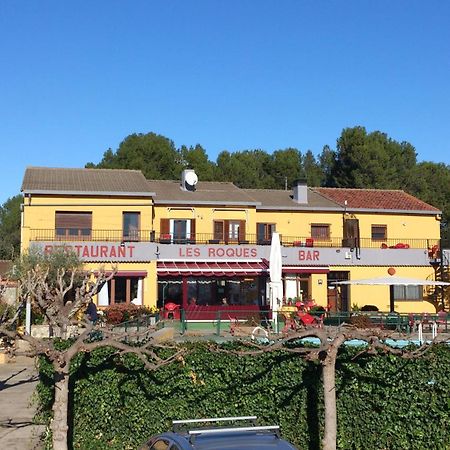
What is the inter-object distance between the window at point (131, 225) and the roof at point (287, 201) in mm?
7330

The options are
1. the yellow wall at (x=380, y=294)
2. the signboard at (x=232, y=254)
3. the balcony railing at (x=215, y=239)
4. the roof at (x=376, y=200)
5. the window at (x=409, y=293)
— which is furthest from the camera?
the roof at (x=376, y=200)

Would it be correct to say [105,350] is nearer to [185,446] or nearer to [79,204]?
[185,446]

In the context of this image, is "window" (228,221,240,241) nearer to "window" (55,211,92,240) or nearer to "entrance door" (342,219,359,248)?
"entrance door" (342,219,359,248)

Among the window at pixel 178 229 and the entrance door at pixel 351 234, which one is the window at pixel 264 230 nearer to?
the window at pixel 178 229

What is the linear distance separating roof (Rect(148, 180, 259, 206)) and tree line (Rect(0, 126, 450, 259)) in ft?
55.7

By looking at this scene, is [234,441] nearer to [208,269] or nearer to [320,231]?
[208,269]

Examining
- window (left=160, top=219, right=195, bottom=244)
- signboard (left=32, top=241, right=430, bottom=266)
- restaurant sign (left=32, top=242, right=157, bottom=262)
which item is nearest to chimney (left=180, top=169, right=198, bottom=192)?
window (left=160, top=219, right=195, bottom=244)

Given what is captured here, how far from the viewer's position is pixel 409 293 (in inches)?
1421

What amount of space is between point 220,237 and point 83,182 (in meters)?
8.20

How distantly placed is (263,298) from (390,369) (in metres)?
23.9

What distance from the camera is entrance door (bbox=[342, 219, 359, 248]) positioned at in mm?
35781

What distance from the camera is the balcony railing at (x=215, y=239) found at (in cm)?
3203

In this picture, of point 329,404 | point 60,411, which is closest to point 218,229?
point 60,411

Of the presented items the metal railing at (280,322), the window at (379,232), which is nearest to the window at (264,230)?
the window at (379,232)
